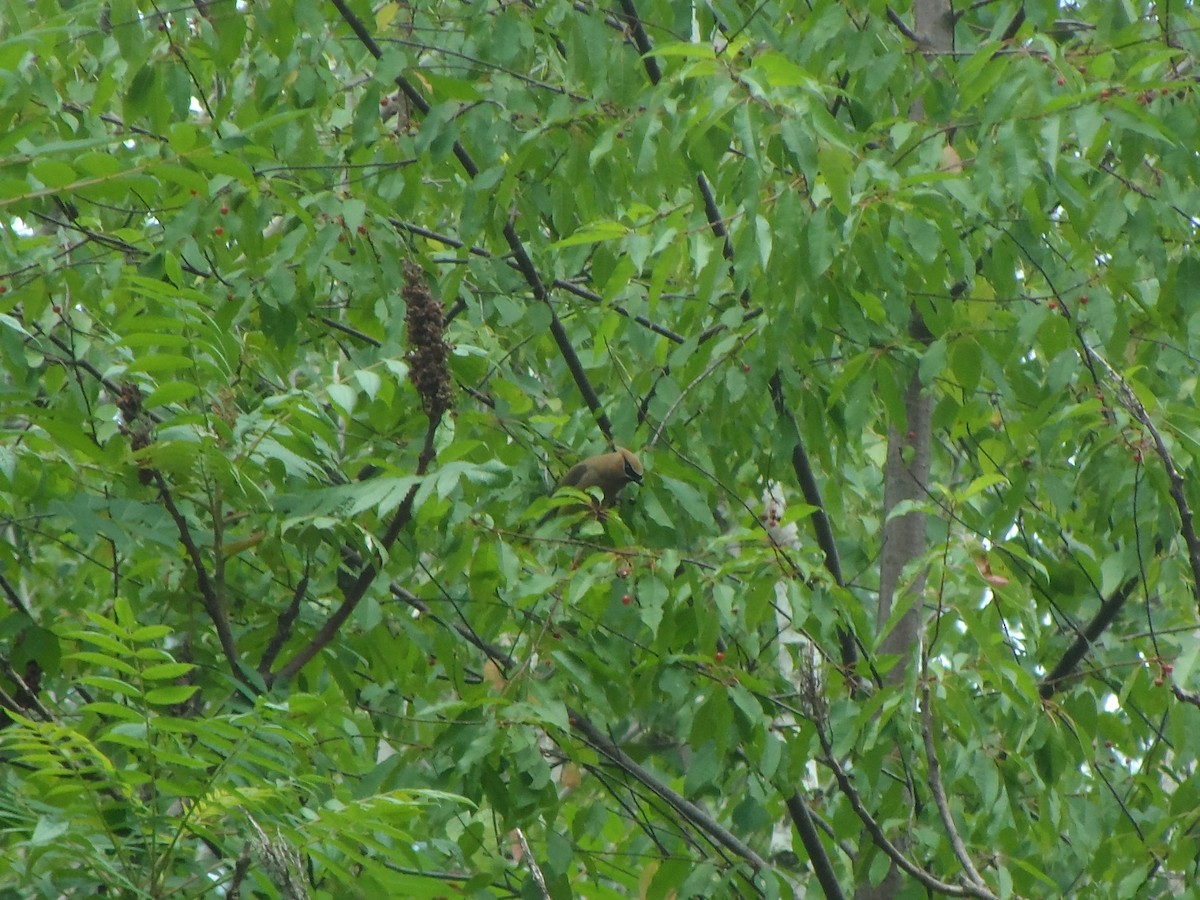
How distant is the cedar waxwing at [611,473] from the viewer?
364cm

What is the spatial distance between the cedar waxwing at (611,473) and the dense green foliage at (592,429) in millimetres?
64

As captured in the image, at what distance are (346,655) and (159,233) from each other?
1564mm

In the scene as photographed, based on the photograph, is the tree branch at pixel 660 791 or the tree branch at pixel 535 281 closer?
the tree branch at pixel 660 791

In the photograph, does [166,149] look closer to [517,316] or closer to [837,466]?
[517,316]

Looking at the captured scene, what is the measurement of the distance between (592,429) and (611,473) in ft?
1.38

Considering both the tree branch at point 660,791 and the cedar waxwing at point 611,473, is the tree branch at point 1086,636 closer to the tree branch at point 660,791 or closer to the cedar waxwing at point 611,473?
the tree branch at point 660,791

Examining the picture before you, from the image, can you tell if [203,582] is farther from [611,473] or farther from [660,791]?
[660,791]

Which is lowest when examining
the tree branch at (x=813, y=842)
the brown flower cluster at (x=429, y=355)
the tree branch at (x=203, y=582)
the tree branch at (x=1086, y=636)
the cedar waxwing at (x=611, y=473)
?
the tree branch at (x=203, y=582)

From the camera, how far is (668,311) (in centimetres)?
468

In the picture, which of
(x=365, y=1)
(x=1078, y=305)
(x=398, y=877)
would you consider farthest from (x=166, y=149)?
(x=1078, y=305)

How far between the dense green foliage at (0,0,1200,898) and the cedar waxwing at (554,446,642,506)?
6 centimetres

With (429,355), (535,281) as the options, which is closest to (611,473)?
(535,281)

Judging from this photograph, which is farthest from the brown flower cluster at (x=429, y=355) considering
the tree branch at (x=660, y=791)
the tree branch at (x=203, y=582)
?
the tree branch at (x=660, y=791)

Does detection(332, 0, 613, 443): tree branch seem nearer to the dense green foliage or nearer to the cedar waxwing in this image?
the dense green foliage
